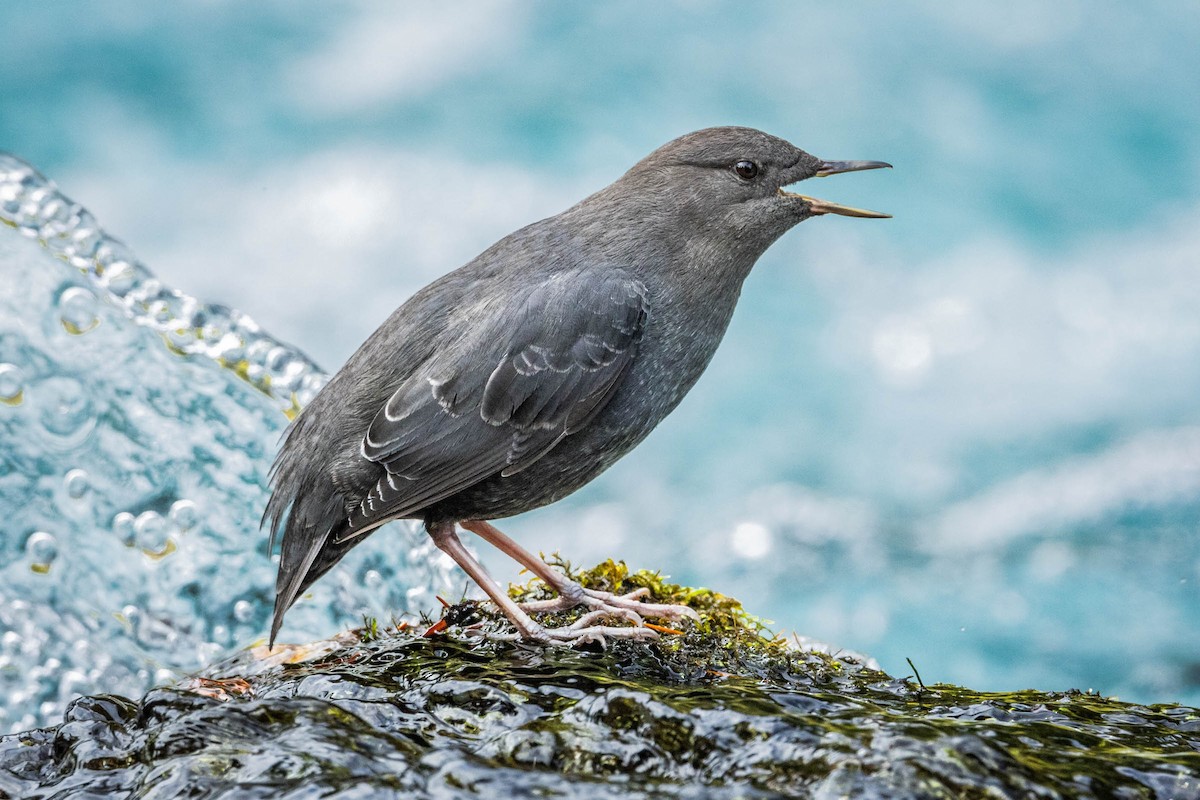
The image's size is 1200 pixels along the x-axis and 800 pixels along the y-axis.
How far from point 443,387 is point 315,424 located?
502 millimetres

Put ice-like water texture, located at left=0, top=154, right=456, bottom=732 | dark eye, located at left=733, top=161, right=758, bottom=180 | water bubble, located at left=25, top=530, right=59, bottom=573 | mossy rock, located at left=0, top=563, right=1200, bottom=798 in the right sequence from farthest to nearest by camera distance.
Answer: water bubble, located at left=25, top=530, right=59, bottom=573 < ice-like water texture, located at left=0, top=154, right=456, bottom=732 < dark eye, located at left=733, top=161, right=758, bottom=180 < mossy rock, located at left=0, top=563, right=1200, bottom=798

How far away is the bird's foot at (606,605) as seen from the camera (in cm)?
355

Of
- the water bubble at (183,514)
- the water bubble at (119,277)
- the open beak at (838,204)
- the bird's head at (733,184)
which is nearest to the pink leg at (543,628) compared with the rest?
the bird's head at (733,184)

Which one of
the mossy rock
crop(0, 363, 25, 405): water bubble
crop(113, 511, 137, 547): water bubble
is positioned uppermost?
crop(0, 363, 25, 405): water bubble

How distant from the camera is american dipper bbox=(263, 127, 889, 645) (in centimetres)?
351

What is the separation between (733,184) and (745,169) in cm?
7

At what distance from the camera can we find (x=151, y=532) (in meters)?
5.47

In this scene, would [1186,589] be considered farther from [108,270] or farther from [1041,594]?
[108,270]

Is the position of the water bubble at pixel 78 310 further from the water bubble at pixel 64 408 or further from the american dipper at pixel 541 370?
the american dipper at pixel 541 370

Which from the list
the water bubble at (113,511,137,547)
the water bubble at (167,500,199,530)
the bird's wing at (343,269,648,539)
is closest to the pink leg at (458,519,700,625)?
the bird's wing at (343,269,648,539)

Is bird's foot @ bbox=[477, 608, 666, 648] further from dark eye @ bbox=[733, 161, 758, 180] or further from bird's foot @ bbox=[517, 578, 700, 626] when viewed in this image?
dark eye @ bbox=[733, 161, 758, 180]

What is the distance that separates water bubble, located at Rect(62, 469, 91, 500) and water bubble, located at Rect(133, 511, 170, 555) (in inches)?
11.9

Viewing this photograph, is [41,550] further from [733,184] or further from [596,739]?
[596,739]

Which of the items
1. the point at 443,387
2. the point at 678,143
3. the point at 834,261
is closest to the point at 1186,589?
the point at 834,261
